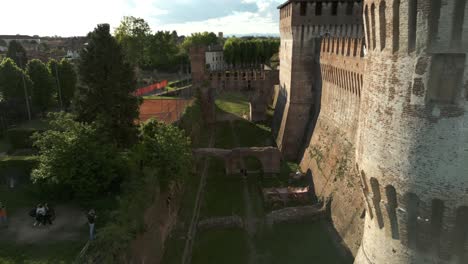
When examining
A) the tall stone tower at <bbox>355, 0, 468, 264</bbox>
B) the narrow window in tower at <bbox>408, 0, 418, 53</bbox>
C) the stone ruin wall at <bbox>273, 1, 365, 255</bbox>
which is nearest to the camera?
the tall stone tower at <bbox>355, 0, 468, 264</bbox>

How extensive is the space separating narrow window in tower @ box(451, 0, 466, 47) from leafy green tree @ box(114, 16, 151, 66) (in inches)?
1950

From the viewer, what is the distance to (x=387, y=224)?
10141mm

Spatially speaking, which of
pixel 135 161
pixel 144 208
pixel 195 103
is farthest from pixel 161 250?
pixel 195 103

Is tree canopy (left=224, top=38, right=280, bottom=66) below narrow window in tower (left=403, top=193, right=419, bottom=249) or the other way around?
the other way around

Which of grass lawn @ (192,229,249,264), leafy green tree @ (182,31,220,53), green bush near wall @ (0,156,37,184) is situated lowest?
grass lawn @ (192,229,249,264)

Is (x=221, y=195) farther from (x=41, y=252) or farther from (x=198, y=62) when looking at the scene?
(x=198, y=62)

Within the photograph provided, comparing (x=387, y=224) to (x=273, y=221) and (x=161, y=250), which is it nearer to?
(x=273, y=221)

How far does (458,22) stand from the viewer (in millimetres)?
7801

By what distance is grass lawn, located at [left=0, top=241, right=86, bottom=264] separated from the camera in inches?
438

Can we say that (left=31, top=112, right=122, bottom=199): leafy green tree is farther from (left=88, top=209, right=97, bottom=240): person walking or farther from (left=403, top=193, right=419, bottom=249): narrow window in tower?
(left=403, top=193, right=419, bottom=249): narrow window in tower

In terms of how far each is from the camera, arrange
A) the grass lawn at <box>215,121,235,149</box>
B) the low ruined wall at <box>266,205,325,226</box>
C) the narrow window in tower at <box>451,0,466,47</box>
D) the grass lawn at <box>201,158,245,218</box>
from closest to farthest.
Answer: the narrow window in tower at <box>451,0,466,47</box> < the low ruined wall at <box>266,205,325,226</box> < the grass lawn at <box>201,158,245,218</box> < the grass lawn at <box>215,121,235,149</box>

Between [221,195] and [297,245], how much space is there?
22.4ft

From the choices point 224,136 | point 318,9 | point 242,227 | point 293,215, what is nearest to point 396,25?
point 293,215

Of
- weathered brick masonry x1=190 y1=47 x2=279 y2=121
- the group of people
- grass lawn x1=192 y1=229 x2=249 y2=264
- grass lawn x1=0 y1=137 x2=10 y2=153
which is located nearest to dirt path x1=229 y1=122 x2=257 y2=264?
grass lawn x1=192 y1=229 x2=249 y2=264
